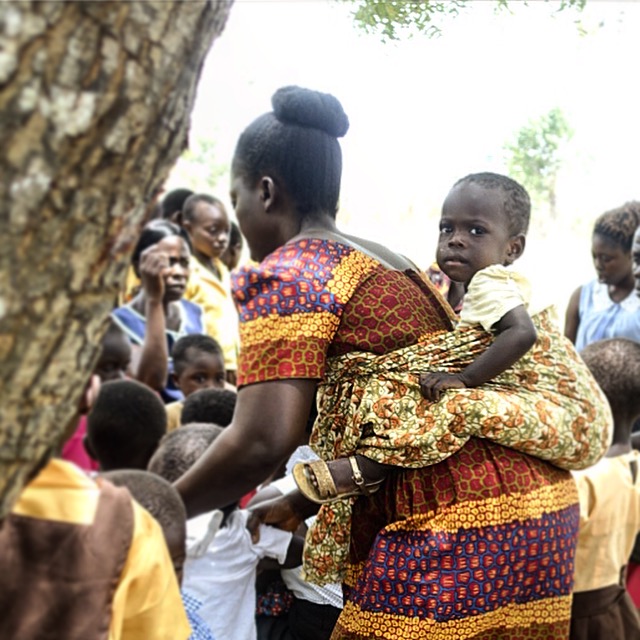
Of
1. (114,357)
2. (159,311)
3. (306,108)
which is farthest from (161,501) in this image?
(159,311)

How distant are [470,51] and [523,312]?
2.85ft

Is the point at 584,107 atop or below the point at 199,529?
atop

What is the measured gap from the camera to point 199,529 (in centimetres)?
261

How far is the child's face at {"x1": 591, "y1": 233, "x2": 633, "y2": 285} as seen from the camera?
16.7 ft

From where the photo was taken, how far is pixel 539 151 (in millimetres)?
3469

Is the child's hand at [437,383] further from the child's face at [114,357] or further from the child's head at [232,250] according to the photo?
the child's head at [232,250]

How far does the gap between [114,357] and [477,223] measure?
2.46m

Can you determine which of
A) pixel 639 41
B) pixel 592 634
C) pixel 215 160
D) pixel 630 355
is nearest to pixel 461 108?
pixel 639 41

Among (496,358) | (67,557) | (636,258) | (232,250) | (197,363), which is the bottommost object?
(197,363)

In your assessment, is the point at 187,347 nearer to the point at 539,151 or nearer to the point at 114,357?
the point at 114,357

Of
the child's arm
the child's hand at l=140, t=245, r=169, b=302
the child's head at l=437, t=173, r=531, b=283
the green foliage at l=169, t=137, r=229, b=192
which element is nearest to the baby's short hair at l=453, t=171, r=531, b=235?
the child's head at l=437, t=173, r=531, b=283

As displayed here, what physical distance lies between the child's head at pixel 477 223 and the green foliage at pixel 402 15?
1.46 ft

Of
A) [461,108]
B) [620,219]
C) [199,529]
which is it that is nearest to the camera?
[199,529]

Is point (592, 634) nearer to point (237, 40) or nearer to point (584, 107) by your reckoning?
point (584, 107)
